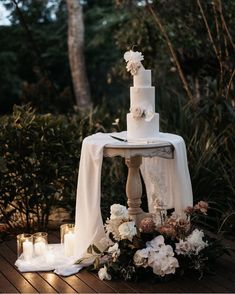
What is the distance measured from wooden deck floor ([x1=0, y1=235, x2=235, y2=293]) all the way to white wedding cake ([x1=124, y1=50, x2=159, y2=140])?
1080 mm

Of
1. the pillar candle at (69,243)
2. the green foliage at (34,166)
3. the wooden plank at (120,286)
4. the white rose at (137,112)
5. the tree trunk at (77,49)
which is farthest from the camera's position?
the tree trunk at (77,49)

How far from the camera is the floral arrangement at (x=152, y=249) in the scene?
148 inches

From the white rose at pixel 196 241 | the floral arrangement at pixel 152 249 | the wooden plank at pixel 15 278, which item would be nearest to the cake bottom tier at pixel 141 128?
the floral arrangement at pixel 152 249

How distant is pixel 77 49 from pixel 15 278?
6.97 m

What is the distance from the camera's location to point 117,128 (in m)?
6.01

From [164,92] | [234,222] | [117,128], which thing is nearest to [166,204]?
[234,222]

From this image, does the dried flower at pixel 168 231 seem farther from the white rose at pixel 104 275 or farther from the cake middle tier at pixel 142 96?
the cake middle tier at pixel 142 96

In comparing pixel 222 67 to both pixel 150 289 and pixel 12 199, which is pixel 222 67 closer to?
pixel 12 199

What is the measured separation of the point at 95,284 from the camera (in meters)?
3.78

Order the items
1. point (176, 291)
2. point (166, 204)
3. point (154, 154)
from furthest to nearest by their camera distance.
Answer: point (166, 204) < point (154, 154) < point (176, 291)

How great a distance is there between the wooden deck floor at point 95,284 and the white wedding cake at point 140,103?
1.08 meters

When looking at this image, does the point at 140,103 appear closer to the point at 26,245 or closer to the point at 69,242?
the point at 69,242

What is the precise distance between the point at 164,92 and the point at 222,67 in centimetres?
158

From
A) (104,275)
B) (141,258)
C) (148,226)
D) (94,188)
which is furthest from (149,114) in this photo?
(104,275)
